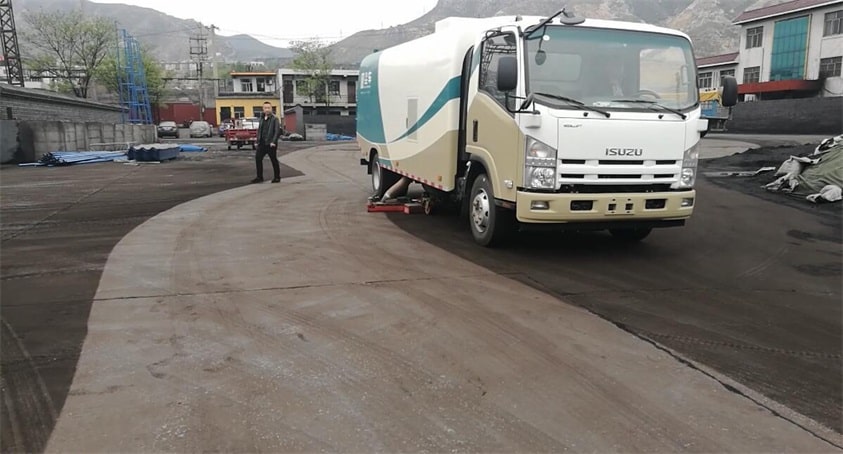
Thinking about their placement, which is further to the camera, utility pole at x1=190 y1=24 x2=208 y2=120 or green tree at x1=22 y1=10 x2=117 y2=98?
utility pole at x1=190 y1=24 x2=208 y2=120

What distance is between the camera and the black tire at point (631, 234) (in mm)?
8205

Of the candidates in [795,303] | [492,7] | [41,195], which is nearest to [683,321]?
[795,303]

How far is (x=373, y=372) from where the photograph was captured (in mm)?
3994

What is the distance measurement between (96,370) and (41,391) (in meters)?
0.36

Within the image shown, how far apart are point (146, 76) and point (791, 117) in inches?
2335

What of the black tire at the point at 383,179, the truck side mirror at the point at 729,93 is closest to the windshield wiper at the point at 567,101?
the truck side mirror at the point at 729,93

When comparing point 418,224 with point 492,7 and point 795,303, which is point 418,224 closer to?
point 795,303

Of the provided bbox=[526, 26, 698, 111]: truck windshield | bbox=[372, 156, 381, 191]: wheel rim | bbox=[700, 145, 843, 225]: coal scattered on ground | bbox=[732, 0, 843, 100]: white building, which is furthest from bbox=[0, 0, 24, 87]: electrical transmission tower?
Answer: bbox=[732, 0, 843, 100]: white building

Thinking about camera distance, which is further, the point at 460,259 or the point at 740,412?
the point at 460,259

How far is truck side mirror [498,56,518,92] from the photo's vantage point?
21.5 feet

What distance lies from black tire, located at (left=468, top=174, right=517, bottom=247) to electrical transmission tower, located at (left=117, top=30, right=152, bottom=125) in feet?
115

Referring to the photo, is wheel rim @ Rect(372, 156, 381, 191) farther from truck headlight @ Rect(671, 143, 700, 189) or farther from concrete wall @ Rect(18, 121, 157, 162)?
concrete wall @ Rect(18, 121, 157, 162)

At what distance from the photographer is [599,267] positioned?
22.8 feet

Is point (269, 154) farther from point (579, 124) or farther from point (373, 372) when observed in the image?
point (373, 372)
